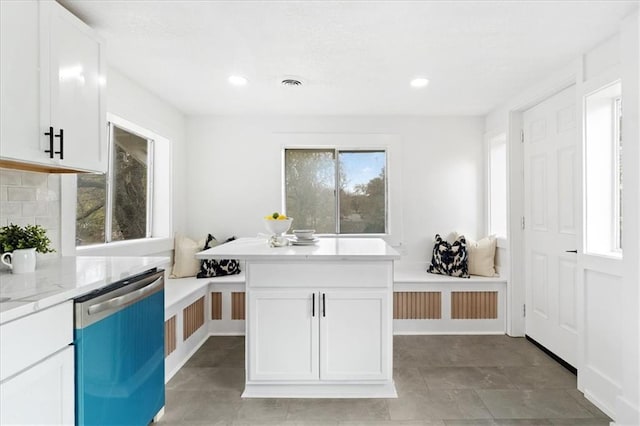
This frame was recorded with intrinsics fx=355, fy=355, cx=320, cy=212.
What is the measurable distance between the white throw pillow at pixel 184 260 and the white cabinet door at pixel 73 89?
1.67m

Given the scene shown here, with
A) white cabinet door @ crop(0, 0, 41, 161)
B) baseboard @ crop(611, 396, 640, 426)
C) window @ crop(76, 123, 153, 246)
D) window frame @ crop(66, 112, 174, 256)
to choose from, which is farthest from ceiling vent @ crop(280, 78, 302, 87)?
baseboard @ crop(611, 396, 640, 426)

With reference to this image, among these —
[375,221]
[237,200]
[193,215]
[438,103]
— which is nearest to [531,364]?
[375,221]

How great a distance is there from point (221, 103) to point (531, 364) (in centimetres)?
360

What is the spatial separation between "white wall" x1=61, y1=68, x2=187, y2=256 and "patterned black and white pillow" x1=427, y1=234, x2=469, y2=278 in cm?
279

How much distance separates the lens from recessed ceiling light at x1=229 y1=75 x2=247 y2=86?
2859 mm

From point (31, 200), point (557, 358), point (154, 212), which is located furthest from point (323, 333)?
point (154, 212)

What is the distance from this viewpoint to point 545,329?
3.05 meters

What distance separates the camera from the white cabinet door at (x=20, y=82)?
1.46 meters

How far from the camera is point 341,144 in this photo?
4051mm

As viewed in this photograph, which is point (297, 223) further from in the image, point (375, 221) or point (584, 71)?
point (584, 71)

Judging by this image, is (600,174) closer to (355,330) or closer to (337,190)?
(355,330)

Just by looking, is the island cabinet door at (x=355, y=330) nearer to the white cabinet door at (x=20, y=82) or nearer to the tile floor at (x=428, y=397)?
the tile floor at (x=428, y=397)

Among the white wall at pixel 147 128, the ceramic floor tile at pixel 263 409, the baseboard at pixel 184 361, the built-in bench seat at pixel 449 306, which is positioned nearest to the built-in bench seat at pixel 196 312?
the baseboard at pixel 184 361

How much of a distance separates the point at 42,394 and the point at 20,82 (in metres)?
1.28
